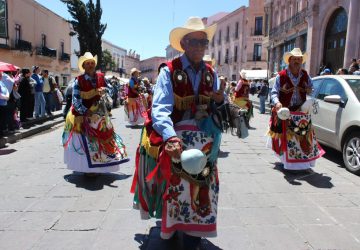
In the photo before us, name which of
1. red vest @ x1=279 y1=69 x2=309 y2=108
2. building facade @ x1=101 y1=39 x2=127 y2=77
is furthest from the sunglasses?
building facade @ x1=101 y1=39 x2=127 y2=77

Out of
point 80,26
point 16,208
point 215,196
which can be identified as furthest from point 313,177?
point 80,26

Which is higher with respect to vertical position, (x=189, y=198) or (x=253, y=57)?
(x=253, y=57)

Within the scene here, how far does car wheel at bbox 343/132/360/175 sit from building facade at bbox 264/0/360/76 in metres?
12.4

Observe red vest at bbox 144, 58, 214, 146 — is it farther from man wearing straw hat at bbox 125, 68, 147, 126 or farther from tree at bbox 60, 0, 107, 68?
tree at bbox 60, 0, 107, 68

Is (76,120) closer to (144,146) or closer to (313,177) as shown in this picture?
(144,146)

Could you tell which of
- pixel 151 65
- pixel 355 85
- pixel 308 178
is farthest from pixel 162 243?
pixel 151 65

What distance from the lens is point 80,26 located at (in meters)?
34.2

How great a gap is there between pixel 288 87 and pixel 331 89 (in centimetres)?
176

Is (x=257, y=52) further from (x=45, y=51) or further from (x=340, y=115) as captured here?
(x=340, y=115)

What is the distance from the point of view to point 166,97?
2979 millimetres

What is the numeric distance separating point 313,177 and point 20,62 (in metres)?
26.7

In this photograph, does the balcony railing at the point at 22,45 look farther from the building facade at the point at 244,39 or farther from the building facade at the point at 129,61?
the building facade at the point at 129,61

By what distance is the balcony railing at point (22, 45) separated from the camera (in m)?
27.5

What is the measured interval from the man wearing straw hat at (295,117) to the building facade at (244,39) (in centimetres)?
4575
